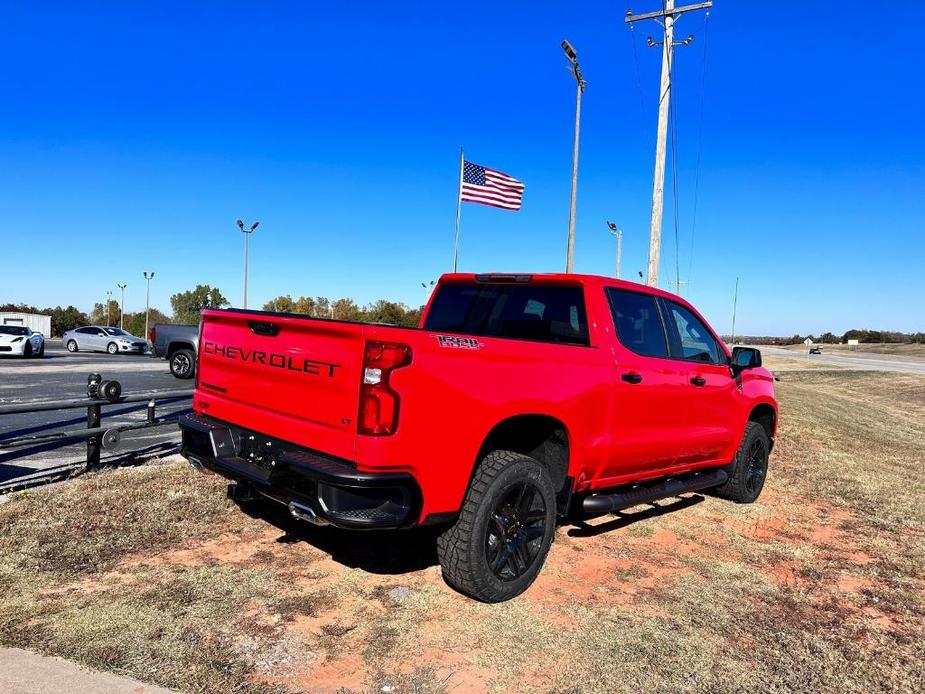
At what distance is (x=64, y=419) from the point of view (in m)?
9.23

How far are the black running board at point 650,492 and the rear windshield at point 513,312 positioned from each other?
1069mm

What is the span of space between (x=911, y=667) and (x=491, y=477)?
7.38ft

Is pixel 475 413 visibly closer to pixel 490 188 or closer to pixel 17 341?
pixel 490 188

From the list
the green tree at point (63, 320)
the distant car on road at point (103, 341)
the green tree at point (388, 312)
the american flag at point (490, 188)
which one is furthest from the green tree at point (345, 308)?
the american flag at point (490, 188)

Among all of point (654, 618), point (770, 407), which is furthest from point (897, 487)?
point (654, 618)

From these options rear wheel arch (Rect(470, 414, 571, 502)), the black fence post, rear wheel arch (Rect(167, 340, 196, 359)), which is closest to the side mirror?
rear wheel arch (Rect(470, 414, 571, 502))

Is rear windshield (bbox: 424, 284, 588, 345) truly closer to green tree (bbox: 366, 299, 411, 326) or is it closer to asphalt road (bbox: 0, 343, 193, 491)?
asphalt road (bbox: 0, 343, 193, 491)

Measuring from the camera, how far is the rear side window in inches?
181

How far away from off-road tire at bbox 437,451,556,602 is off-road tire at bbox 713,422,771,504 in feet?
10.2

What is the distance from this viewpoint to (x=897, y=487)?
715 cm

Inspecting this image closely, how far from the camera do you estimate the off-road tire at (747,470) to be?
5988 millimetres

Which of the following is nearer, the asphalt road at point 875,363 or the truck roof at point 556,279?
the truck roof at point 556,279

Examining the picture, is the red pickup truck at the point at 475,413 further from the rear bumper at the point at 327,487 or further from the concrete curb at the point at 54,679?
the concrete curb at the point at 54,679

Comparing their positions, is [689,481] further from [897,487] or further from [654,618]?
[897,487]
